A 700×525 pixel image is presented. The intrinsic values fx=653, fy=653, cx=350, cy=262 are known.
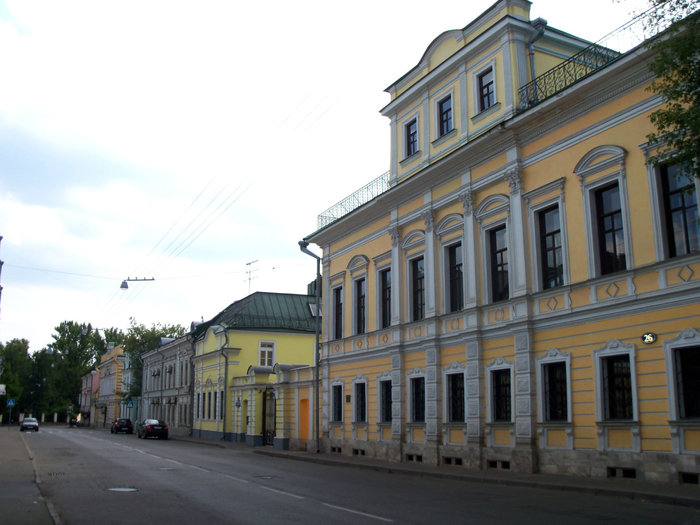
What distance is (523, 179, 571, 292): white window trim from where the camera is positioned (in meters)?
17.5

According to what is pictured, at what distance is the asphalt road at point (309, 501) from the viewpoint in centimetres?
1017

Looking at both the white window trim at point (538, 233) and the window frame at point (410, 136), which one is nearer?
the white window trim at point (538, 233)

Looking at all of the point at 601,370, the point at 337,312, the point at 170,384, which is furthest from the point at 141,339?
the point at 601,370

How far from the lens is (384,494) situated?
13.7 meters

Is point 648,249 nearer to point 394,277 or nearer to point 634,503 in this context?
point 634,503

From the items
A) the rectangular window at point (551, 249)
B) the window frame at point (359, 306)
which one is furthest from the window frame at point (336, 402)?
the rectangular window at point (551, 249)

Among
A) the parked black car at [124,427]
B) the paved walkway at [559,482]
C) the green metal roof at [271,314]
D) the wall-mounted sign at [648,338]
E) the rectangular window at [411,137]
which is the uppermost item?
the rectangular window at [411,137]

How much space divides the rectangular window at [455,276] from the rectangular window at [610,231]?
6138 mm

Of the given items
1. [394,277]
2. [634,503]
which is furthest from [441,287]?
[634,503]

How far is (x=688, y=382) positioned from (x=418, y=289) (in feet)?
37.7

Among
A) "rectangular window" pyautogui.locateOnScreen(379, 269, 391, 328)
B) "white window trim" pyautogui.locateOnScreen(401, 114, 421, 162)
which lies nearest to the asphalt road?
"rectangular window" pyautogui.locateOnScreen(379, 269, 391, 328)

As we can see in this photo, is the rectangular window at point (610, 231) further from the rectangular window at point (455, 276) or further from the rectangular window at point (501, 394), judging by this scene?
the rectangular window at point (455, 276)

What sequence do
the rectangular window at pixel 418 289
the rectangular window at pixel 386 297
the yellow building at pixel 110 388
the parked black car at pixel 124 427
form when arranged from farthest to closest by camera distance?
the yellow building at pixel 110 388 < the parked black car at pixel 124 427 < the rectangular window at pixel 386 297 < the rectangular window at pixel 418 289

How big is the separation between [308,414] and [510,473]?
15.5 metres
